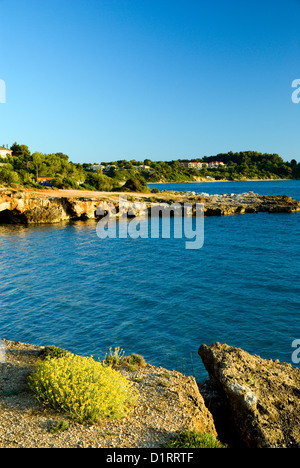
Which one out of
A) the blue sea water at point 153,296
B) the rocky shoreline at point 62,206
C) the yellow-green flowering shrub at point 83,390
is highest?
the rocky shoreline at point 62,206

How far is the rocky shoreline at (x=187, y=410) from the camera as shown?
8391 mm

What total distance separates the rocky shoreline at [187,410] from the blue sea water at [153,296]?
327cm

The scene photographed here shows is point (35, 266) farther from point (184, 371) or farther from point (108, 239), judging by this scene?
point (184, 371)

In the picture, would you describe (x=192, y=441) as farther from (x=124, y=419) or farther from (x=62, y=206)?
(x=62, y=206)

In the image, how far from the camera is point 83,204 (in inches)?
2366

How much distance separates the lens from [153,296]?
24.4 meters

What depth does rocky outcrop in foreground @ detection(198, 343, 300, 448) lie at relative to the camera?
9219mm

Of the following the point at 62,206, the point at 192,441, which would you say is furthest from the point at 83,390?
the point at 62,206

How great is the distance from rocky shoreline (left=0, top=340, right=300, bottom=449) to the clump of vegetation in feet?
0.90

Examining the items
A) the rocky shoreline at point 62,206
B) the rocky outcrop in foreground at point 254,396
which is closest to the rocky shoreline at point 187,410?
the rocky outcrop in foreground at point 254,396

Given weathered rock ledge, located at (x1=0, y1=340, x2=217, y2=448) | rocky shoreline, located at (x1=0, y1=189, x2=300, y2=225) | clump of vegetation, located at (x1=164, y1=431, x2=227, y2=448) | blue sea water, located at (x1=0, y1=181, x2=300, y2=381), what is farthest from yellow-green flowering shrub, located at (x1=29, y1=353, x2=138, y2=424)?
rocky shoreline, located at (x1=0, y1=189, x2=300, y2=225)

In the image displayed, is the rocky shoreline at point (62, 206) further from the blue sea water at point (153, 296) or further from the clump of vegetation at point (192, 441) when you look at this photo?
the clump of vegetation at point (192, 441)

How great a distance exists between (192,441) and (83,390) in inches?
120

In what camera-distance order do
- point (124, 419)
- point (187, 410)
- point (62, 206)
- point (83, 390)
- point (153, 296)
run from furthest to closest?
point (62, 206), point (153, 296), point (187, 410), point (83, 390), point (124, 419)
